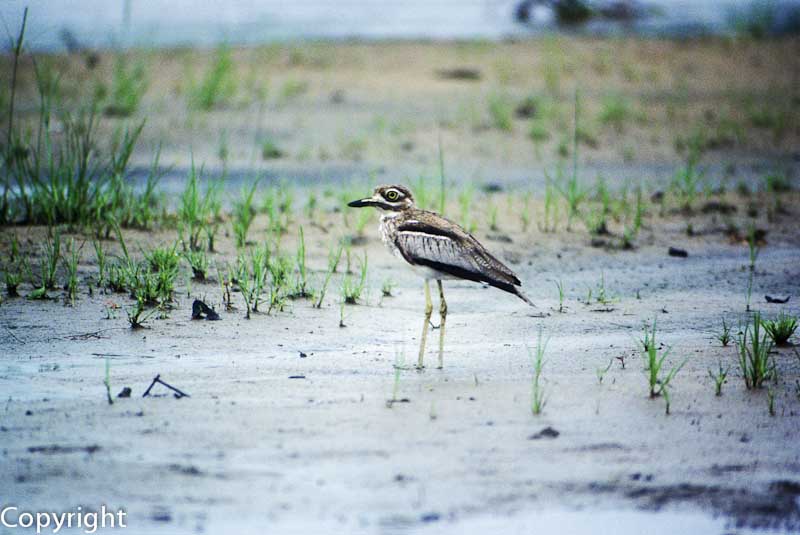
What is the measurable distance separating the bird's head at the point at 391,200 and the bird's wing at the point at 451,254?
0.24 m

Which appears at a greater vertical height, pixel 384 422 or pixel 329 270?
pixel 329 270

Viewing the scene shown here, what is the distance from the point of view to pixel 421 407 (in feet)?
14.9

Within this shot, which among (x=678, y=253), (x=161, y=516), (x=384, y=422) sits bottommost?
(x=161, y=516)

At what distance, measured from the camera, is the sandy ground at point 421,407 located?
3.68 metres

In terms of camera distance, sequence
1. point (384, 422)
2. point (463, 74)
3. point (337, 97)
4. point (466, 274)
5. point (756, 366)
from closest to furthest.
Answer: point (384, 422) → point (756, 366) → point (466, 274) → point (337, 97) → point (463, 74)

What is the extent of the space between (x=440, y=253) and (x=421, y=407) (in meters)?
1.03

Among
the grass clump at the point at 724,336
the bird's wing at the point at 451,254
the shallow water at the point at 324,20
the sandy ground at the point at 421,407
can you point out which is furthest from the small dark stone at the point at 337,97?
the grass clump at the point at 724,336

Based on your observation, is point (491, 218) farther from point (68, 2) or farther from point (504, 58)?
point (68, 2)

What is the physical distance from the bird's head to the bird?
0.06 m

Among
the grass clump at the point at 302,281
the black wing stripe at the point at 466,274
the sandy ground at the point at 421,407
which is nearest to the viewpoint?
the sandy ground at the point at 421,407

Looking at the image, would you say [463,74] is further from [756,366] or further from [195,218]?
[756,366]

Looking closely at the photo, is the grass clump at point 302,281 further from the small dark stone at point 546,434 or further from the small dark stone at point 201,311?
the small dark stone at point 546,434

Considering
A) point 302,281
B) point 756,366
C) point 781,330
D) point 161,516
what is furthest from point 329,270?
point 161,516

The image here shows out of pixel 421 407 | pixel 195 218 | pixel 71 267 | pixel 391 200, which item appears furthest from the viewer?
pixel 195 218
